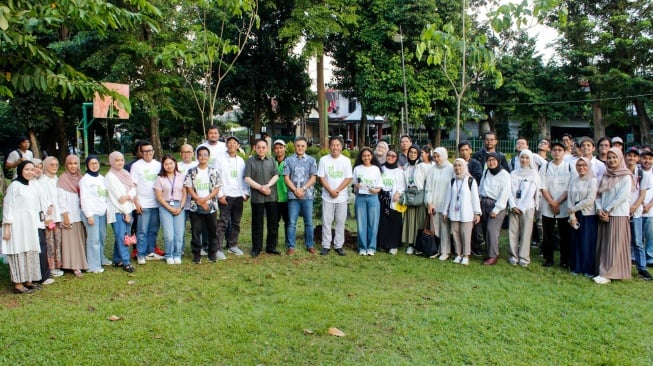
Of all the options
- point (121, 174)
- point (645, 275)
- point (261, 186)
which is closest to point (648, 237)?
point (645, 275)

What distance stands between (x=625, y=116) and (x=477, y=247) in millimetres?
25542

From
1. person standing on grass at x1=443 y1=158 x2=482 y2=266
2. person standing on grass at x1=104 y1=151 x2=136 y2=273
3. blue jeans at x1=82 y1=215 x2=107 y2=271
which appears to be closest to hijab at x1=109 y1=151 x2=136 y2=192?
person standing on grass at x1=104 y1=151 x2=136 y2=273

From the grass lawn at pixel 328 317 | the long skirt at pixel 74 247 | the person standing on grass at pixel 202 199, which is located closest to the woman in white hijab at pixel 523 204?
the grass lawn at pixel 328 317

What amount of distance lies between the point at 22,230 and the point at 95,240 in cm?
101

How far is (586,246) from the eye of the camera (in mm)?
6188

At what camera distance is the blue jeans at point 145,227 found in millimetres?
6617

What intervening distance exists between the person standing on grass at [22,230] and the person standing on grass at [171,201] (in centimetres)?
148

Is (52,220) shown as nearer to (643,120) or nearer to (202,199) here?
(202,199)

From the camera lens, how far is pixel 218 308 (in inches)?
193

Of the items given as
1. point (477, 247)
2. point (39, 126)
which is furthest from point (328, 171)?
point (39, 126)

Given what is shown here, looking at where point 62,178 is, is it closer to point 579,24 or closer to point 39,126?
point 39,126

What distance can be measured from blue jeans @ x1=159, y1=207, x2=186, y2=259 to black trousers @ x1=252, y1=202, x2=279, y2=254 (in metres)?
1.02

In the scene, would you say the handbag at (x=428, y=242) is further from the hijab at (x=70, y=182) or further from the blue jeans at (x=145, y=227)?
the hijab at (x=70, y=182)

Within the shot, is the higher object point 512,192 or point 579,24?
point 579,24
